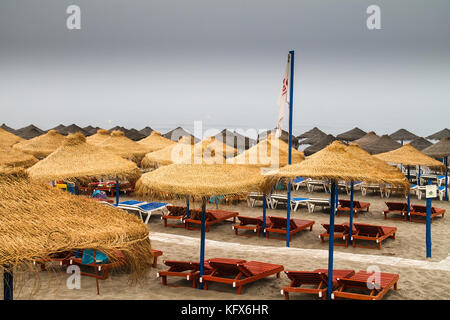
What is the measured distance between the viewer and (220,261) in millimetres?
6770

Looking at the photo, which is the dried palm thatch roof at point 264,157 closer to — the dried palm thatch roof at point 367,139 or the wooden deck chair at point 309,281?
the wooden deck chair at point 309,281

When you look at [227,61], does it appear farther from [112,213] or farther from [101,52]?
[112,213]

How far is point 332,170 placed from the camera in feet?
18.9

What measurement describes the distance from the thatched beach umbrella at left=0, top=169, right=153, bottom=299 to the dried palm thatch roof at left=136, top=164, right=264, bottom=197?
80.5 inches

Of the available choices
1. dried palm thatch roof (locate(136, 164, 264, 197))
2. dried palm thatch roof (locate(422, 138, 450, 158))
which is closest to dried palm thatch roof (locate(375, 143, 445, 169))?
dried palm thatch roof (locate(422, 138, 450, 158))

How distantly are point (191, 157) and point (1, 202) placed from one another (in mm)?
3384

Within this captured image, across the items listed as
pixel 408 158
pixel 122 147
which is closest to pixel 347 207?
pixel 408 158

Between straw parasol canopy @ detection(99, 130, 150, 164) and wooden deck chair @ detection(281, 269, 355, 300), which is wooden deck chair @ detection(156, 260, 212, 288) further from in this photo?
straw parasol canopy @ detection(99, 130, 150, 164)

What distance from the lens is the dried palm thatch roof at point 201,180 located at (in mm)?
6129

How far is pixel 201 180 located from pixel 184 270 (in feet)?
5.00

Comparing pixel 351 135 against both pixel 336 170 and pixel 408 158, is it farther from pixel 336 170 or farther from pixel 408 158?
pixel 336 170

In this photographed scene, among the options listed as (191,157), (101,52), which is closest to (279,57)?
(101,52)

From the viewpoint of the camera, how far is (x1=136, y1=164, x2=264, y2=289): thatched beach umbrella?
6129 millimetres

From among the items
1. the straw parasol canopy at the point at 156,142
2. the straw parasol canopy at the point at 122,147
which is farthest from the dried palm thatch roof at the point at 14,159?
the straw parasol canopy at the point at 156,142
